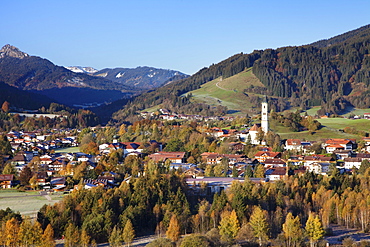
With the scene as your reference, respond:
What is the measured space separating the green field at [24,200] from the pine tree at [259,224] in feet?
42.9

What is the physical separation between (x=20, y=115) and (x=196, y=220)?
244 feet

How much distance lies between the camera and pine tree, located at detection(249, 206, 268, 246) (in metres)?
30.7

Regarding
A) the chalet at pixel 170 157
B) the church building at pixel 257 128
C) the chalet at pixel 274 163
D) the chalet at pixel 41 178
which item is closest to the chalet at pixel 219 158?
the chalet at pixel 170 157

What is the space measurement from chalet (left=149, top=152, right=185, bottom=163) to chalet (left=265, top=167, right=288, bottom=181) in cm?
991

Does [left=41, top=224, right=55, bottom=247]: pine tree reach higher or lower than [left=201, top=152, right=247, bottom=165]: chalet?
lower

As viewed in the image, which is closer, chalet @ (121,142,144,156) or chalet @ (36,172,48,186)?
chalet @ (36,172,48,186)

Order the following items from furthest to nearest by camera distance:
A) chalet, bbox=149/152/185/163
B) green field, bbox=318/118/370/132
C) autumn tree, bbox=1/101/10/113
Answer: autumn tree, bbox=1/101/10/113 < green field, bbox=318/118/370/132 < chalet, bbox=149/152/185/163

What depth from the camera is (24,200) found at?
128 feet

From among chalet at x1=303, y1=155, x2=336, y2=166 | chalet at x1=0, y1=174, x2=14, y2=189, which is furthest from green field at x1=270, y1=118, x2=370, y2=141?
chalet at x1=0, y1=174, x2=14, y2=189

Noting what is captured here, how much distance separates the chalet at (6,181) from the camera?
44750 millimetres

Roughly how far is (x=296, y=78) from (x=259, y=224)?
10658 centimetres

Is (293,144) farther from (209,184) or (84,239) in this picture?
(84,239)

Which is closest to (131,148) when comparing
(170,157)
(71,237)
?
(170,157)

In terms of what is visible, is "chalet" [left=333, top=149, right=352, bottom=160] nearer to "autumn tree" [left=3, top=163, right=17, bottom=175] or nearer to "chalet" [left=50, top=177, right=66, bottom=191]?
"chalet" [left=50, top=177, right=66, bottom=191]
